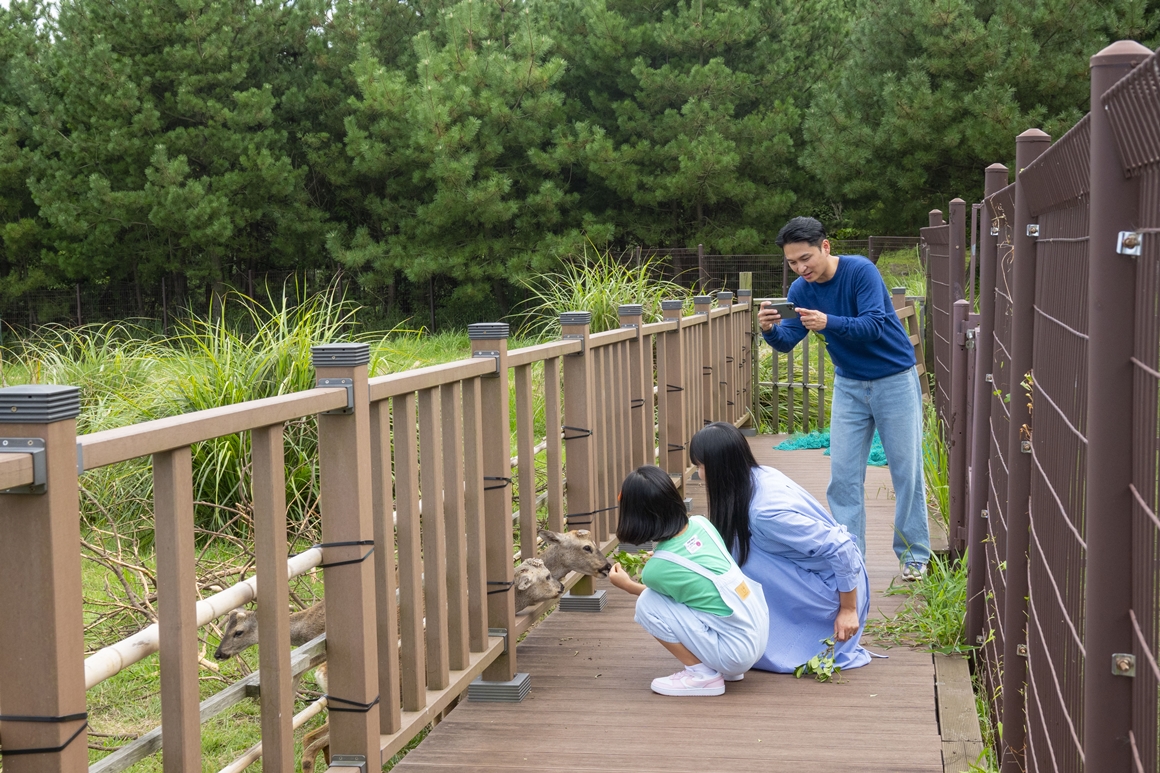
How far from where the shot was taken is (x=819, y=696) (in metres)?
3.98

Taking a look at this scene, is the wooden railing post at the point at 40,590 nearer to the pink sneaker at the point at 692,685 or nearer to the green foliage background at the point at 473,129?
the pink sneaker at the point at 692,685

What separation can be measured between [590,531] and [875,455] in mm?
4354

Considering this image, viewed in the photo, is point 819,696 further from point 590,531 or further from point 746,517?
point 590,531

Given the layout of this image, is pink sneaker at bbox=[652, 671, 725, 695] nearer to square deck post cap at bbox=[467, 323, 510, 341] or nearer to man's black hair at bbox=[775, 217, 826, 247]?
square deck post cap at bbox=[467, 323, 510, 341]

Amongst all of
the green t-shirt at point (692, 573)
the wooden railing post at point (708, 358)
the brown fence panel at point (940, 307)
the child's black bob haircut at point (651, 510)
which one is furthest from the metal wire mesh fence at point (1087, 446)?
the brown fence panel at point (940, 307)

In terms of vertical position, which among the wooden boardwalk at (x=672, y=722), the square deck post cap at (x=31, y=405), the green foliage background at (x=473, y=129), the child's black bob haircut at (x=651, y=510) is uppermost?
the green foliage background at (x=473, y=129)

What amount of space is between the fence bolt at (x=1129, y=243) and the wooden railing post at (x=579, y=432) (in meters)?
3.33

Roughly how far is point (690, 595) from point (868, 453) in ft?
5.86

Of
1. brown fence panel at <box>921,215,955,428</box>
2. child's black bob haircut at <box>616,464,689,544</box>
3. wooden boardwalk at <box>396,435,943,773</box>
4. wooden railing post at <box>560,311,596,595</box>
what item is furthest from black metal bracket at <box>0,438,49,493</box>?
brown fence panel at <box>921,215,955,428</box>

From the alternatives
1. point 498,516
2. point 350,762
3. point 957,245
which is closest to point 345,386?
point 350,762

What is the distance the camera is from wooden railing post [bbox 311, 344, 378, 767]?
2.80 meters

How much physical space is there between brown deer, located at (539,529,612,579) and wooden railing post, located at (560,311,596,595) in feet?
1.12

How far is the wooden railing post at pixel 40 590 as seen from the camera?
174 cm

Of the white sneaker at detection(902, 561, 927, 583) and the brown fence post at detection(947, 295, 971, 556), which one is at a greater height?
the brown fence post at detection(947, 295, 971, 556)
